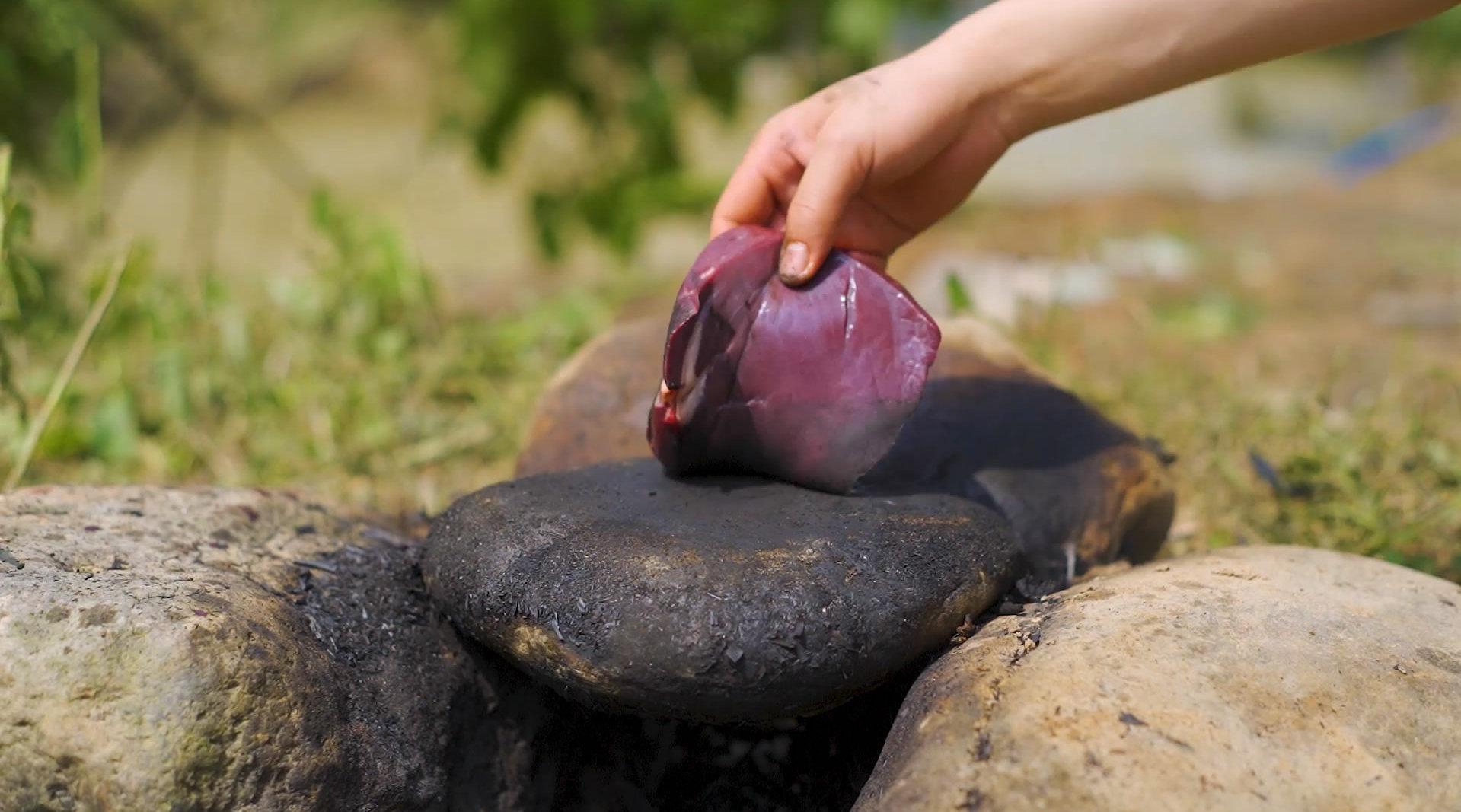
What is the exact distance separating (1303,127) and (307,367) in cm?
1163

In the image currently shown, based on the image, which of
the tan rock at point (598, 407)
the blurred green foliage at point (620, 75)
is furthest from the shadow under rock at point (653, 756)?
the blurred green foliage at point (620, 75)

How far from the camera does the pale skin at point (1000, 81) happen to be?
6.48ft

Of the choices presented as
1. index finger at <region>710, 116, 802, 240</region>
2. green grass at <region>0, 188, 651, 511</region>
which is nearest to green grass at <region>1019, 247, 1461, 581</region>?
index finger at <region>710, 116, 802, 240</region>

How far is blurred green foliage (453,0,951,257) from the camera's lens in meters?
5.48

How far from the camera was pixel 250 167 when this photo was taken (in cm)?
1191

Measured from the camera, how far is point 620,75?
5973 mm

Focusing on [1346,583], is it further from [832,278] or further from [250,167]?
[250,167]

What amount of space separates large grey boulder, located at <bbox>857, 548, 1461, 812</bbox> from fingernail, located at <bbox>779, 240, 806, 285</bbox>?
64cm

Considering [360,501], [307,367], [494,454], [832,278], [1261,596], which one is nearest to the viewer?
[1261,596]

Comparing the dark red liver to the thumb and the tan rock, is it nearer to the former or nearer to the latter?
the thumb

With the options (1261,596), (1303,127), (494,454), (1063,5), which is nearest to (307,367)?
(494,454)

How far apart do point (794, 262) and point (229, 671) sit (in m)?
1.03

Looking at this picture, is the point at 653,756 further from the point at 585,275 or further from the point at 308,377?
the point at 585,275

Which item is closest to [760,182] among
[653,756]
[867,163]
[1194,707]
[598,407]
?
[867,163]
